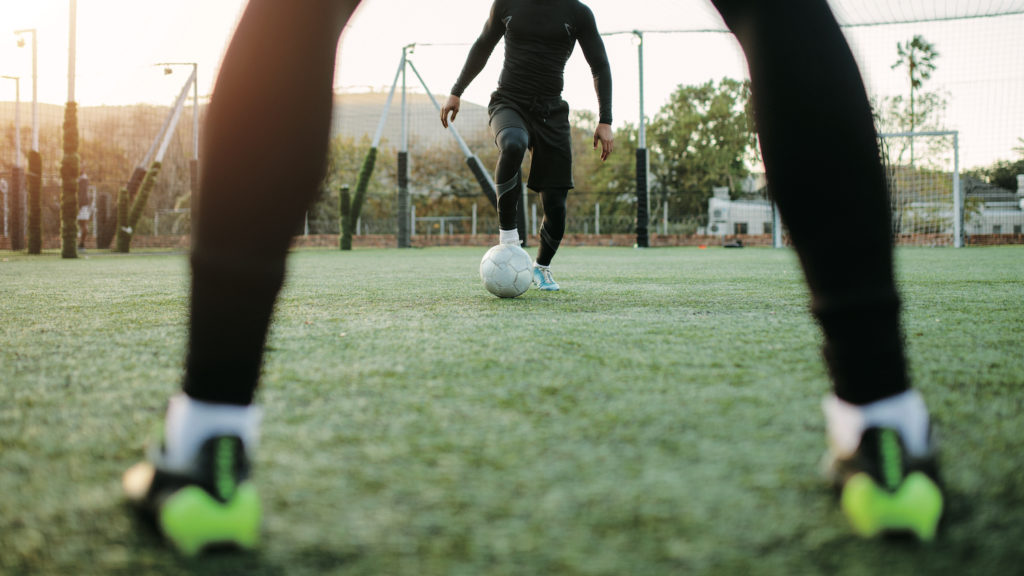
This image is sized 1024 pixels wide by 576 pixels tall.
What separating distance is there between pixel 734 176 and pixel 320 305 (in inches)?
1711

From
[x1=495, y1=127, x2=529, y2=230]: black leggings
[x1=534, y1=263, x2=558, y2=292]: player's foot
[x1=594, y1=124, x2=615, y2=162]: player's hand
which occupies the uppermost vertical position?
[x1=594, y1=124, x2=615, y2=162]: player's hand

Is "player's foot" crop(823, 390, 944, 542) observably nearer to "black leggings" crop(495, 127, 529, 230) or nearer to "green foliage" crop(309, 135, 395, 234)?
"black leggings" crop(495, 127, 529, 230)

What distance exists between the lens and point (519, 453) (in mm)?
1047

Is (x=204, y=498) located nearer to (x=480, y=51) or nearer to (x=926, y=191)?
(x=480, y=51)

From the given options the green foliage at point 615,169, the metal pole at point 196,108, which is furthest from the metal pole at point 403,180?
the green foliage at point 615,169

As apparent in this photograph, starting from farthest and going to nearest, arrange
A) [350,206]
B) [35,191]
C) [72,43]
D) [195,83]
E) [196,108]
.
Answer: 1. [196,108]
2. [195,83]
3. [350,206]
4. [35,191]
5. [72,43]

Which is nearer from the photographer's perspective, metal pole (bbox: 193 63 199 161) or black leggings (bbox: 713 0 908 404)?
black leggings (bbox: 713 0 908 404)

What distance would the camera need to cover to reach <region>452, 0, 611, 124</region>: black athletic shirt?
4.54 metres

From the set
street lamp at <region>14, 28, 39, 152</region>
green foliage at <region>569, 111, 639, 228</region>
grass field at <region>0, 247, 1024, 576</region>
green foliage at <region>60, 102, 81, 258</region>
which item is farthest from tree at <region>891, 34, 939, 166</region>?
grass field at <region>0, 247, 1024, 576</region>

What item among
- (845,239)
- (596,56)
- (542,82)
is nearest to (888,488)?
(845,239)

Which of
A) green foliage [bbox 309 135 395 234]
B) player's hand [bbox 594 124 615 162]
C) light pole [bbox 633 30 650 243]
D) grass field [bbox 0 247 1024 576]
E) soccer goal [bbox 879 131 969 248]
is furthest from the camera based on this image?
green foliage [bbox 309 135 395 234]

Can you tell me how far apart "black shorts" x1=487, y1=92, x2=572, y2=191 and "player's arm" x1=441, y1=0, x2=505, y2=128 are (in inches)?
8.7

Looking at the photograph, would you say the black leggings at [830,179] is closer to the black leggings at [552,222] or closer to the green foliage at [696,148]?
the black leggings at [552,222]

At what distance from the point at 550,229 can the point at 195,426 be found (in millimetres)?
3811
